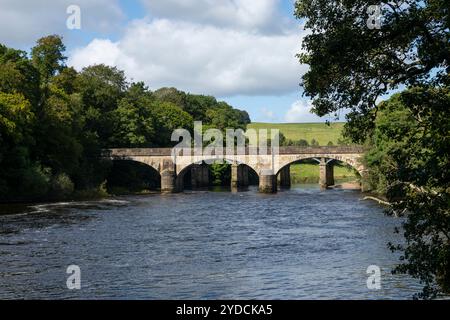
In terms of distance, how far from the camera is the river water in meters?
→ 24.8

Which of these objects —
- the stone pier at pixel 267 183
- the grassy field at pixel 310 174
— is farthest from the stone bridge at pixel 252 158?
the grassy field at pixel 310 174

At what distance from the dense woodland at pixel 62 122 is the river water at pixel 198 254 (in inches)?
299

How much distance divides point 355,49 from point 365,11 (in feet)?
3.53

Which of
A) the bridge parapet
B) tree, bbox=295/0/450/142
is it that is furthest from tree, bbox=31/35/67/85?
tree, bbox=295/0/450/142

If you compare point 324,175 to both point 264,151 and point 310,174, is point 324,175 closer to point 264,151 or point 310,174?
point 264,151

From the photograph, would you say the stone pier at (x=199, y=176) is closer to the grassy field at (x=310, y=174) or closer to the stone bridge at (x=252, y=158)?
the stone bridge at (x=252, y=158)

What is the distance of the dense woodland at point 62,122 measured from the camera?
Answer: 6222 centimetres

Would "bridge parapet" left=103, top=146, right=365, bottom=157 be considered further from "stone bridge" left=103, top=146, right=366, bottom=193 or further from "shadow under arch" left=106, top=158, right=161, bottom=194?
"shadow under arch" left=106, top=158, right=161, bottom=194

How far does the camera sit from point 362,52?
53.2ft

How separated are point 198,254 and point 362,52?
19662 mm

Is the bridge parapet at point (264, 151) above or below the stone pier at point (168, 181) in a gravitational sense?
above

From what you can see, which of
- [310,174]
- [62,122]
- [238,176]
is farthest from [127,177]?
[310,174]
